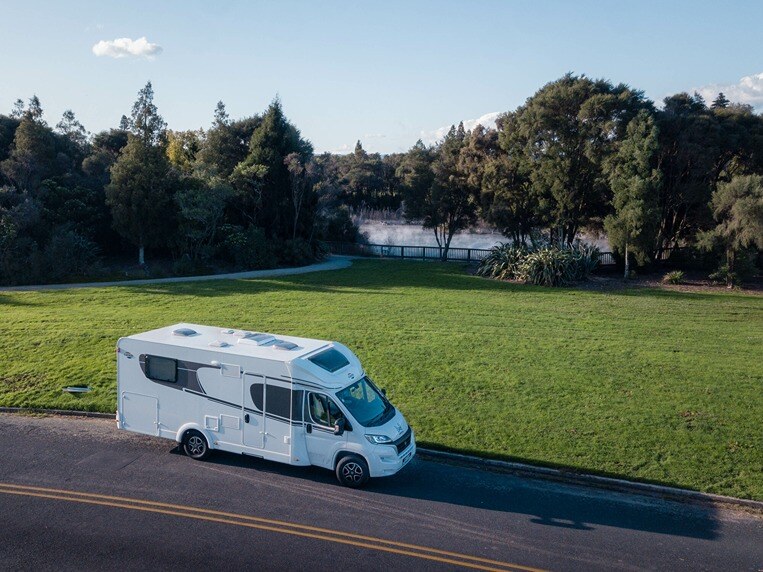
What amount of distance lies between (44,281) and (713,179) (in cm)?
3593

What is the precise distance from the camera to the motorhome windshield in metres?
11.6

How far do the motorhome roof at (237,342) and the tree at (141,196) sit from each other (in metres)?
24.3

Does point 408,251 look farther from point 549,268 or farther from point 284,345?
point 284,345

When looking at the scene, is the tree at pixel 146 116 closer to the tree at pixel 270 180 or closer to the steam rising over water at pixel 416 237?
the tree at pixel 270 180

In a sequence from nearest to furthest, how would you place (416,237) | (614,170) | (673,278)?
1. (673,278)
2. (614,170)
3. (416,237)

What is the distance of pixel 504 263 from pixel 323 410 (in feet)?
86.1

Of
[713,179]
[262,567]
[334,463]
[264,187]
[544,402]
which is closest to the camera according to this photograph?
[262,567]

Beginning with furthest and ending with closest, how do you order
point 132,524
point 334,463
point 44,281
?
point 44,281, point 334,463, point 132,524

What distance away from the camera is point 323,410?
454 inches

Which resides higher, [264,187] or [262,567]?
[264,187]

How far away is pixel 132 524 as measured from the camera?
9.98m

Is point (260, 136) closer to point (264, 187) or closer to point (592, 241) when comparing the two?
point (264, 187)

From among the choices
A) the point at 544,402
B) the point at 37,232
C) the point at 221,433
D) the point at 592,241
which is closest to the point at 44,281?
the point at 37,232

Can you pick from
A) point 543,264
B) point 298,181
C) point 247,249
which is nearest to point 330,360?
point 543,264
